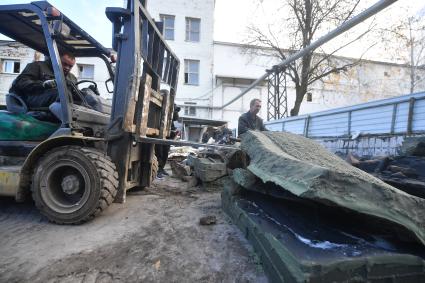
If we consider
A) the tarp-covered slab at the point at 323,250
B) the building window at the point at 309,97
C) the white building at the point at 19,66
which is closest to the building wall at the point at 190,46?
the white building at the point at 19,66

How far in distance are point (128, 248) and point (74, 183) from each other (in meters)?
1.23

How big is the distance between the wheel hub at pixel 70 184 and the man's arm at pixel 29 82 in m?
1.31

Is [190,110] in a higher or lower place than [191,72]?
lower

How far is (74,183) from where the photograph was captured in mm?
3566

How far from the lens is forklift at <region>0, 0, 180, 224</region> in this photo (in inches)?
137

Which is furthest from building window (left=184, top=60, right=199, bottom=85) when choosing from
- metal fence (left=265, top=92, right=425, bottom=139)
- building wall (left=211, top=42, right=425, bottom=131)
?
metal fence (left=265, top=92, right=425, bottom=139)

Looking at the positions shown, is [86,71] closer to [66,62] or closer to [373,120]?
[66,62]

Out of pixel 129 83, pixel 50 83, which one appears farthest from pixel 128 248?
pixel 50 83

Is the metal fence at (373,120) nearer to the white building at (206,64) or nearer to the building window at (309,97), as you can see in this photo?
the white building at (206,64)

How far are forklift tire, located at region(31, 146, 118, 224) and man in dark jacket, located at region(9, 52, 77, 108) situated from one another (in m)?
0.88

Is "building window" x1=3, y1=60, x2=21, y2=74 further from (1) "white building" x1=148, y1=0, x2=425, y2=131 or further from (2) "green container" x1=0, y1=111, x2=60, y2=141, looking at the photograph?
(2) "green container" x1=0, y1=111, x2=60, y2=141

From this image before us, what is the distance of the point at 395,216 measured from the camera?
176cm

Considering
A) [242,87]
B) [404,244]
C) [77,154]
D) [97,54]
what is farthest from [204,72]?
[404,244]

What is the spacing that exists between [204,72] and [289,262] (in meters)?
20.9
